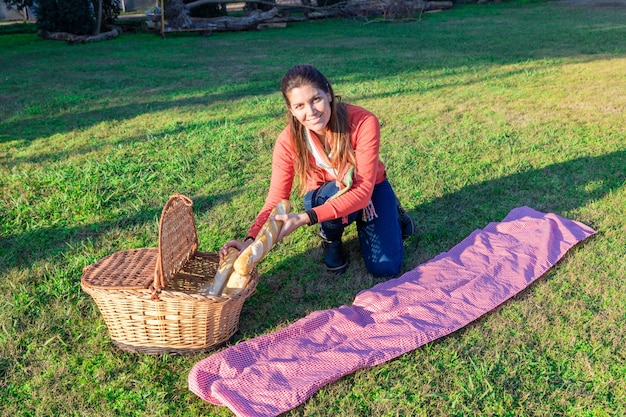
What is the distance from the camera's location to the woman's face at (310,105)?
2912mm

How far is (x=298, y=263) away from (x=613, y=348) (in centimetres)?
177

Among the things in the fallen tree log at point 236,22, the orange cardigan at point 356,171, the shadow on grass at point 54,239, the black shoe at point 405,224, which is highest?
the fallen tree log at point 236,22

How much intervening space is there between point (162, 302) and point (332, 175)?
1283 millimetres

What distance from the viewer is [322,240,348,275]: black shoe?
3467mm

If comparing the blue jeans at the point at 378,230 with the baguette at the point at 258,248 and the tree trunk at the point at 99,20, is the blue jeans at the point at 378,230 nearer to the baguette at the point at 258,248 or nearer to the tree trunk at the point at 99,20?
the baguette at the point at 258,248

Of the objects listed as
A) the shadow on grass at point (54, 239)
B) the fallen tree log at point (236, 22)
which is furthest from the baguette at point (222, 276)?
the fallen tree log at point (236, 22)

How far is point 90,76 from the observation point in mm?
9188

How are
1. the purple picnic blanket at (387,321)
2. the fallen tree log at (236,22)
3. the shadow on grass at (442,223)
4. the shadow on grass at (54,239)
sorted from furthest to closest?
1. the fallen tree log at (236,22)
2. the shadow on grass at (54,239)
3. the shadow on grass at (442,223)
4. the purple picnic blanket at (387,321)

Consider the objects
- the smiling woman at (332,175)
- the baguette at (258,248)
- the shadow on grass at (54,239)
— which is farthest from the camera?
the shadow on grass at (54,239)

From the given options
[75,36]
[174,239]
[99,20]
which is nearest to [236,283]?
[174,239]

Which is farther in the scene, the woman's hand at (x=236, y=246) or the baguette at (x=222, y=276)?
the woman's hand at (x=236, y=246)

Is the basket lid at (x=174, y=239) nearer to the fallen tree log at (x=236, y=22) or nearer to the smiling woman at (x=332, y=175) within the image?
the smiling woman at (x=332, y=175)

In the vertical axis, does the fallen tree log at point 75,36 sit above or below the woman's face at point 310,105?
above

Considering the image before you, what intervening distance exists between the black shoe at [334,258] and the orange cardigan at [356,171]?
396 mm
